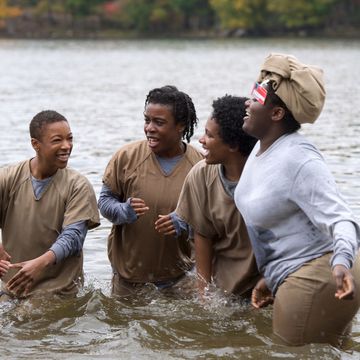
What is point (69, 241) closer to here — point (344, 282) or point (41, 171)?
point (41, 171)

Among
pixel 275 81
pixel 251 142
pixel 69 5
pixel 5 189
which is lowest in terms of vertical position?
pixel 69 5

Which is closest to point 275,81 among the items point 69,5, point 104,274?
point 104,274

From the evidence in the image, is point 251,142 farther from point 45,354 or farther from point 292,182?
point 45,354

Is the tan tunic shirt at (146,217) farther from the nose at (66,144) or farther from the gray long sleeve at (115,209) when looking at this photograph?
the nose at (66,144)

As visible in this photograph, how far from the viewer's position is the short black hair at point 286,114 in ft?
20.6

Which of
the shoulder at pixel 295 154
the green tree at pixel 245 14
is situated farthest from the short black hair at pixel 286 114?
the green tree at pixel 245 14

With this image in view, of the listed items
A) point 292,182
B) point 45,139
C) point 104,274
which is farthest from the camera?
point 104,274

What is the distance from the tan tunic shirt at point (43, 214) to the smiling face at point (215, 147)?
3.44ft

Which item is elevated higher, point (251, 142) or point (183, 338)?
point (251, 142)

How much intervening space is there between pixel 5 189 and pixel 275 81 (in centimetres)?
254

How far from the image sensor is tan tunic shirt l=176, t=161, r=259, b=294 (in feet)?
24.0

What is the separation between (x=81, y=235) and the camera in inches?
302

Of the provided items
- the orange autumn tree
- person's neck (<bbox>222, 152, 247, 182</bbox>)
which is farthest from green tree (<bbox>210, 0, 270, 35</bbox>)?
person's neck (<bbox>222, 152, 247, 182</bbox>)

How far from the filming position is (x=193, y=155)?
821 centimetres
